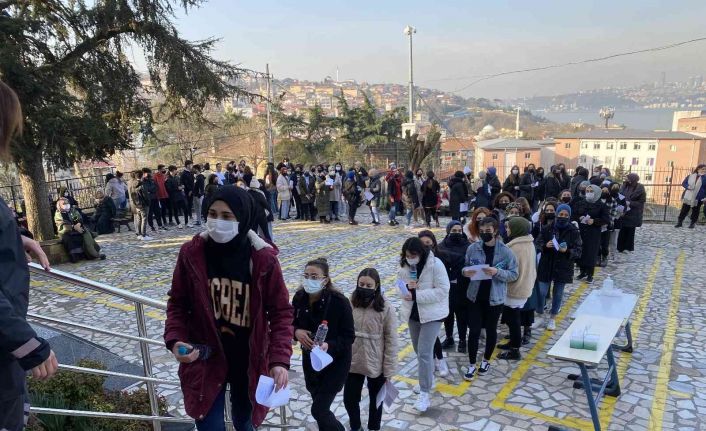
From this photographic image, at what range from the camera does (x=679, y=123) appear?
93.1 m

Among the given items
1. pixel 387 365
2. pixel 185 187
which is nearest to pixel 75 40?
pixel 185 187

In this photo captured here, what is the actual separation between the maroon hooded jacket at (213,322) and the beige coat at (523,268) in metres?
3.80

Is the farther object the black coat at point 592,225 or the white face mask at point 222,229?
the black coat at point 592,225

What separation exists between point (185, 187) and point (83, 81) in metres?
4.06

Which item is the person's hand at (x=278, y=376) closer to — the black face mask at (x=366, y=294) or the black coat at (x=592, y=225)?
the black face mask at (x=366, y=294)

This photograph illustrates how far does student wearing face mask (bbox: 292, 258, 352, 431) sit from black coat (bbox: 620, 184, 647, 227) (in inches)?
374

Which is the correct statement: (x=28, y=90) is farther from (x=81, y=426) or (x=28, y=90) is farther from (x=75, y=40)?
(x=81, y=426)

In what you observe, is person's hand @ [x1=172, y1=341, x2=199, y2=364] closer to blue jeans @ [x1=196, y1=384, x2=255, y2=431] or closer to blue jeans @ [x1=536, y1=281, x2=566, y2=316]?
blue jeans @ [x1=196, y1=384, x2=255, y2=431]

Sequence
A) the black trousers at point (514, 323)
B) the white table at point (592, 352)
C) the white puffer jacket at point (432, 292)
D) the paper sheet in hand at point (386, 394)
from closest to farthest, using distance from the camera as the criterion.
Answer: the white table at point (592, 352) < the paper sheet in hand at point (386, 394) < the white puffer jacket at point (432, 292) < the black trousers at point (514, 323)

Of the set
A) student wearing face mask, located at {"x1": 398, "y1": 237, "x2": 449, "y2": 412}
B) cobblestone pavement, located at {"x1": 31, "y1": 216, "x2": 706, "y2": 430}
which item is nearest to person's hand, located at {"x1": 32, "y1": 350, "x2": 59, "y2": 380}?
cobblestone pavement, located at {"x1": 31, "y1": 216, "x2": 706, "y2": 430}

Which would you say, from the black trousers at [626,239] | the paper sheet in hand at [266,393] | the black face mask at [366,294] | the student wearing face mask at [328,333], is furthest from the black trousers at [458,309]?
the black trousers at [626,239]

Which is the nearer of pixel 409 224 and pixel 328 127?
pixel 409 224

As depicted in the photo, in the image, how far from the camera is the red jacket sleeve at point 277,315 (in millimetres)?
2553

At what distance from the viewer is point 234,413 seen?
280 centimetres
